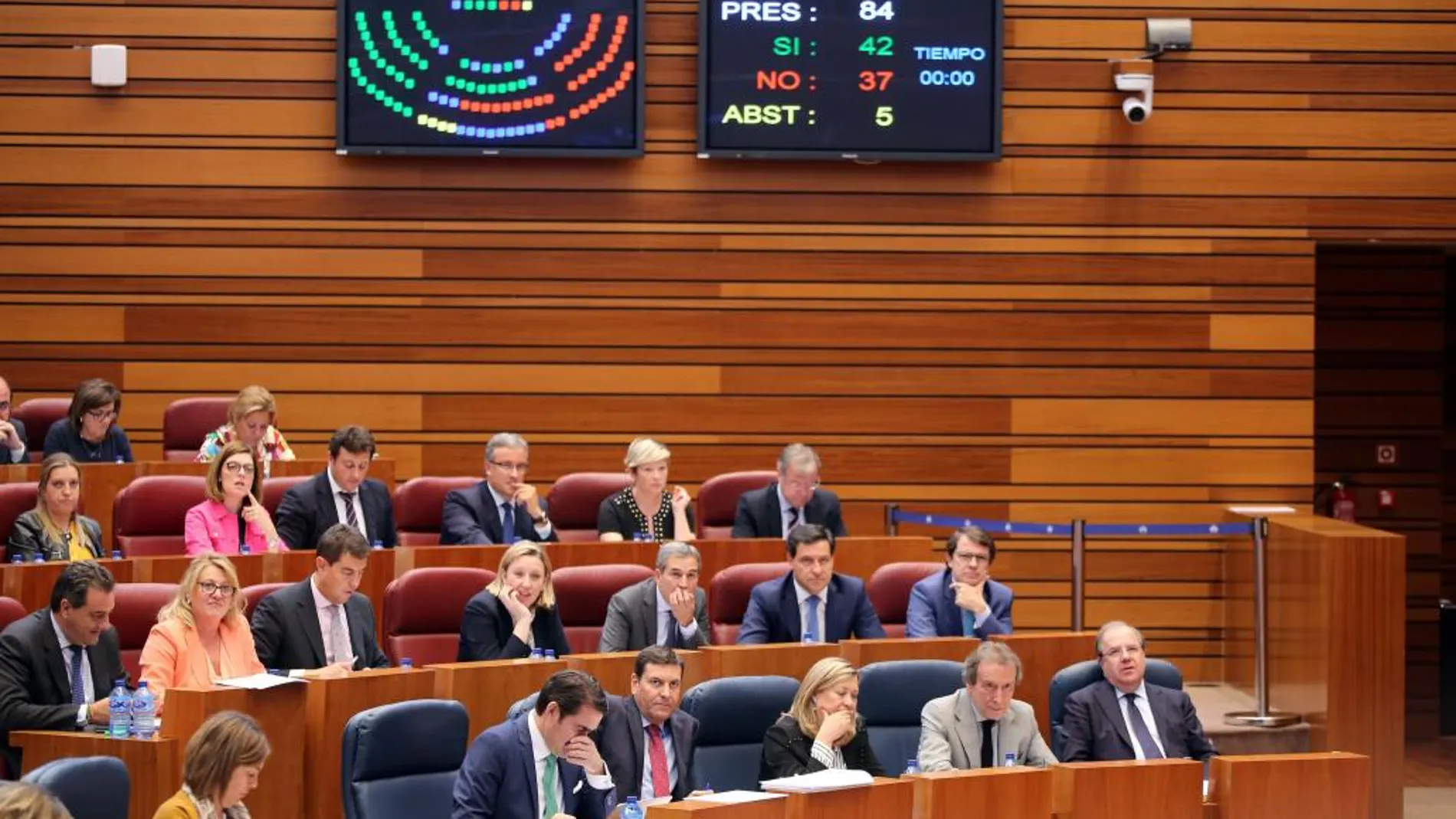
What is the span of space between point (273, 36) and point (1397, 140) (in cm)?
471

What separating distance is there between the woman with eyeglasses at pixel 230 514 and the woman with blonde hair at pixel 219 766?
2.65 meters

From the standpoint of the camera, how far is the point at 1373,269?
9.55 m

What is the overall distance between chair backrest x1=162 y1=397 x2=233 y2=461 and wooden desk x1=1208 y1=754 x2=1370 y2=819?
4.53m

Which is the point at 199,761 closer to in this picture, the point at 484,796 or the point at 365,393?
the point at 484,796

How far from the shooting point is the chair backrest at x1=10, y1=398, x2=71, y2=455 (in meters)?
7.98

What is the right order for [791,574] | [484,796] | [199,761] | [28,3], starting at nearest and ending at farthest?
1. [199,761]
2. [484,796]
3. [791,574]
4. [28,3]

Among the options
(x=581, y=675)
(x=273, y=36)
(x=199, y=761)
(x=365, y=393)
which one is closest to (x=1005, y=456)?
(x=365, y=393)

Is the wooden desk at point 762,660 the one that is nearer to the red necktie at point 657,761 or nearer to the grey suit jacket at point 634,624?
the grey suit jacket at point 634,624

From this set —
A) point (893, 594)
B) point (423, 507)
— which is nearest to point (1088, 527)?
point (893, 594)

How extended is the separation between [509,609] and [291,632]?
0.64 meters

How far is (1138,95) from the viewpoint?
28.1ft

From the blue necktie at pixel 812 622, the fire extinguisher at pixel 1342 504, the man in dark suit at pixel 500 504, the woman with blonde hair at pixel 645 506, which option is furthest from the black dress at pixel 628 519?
the fire extinguisher at pixel 1342 504

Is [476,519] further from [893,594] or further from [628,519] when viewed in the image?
[893,594]


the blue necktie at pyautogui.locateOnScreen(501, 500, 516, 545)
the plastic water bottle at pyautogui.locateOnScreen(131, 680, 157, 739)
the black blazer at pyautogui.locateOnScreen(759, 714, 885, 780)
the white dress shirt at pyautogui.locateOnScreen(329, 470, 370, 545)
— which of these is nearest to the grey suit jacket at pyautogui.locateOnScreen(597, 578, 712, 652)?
the black blazer at pyautogui.locateOnScreen(759, 714, 885, 780)
